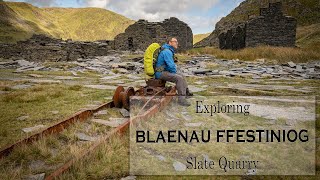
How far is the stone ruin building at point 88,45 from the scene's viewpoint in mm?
21000

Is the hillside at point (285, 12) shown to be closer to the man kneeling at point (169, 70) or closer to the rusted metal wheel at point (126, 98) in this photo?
the man kneeling at point (169, 70)

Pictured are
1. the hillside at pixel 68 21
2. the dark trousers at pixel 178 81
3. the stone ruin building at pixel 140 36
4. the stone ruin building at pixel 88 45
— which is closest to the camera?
the dark trousers at pixel 178 81

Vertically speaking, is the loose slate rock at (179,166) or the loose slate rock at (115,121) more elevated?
the loose slate rock at (115,121)

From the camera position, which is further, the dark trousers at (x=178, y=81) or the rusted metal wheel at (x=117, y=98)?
the dark trousers at (x=178, y=81)

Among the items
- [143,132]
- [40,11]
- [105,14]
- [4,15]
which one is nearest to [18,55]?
[143,132]

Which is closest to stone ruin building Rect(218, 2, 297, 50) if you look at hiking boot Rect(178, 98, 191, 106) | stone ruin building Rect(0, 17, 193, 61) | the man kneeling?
stone ruin building Rect(0, 17, 193, 61)

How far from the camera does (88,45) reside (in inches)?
898

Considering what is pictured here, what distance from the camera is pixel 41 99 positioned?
6.03 metres

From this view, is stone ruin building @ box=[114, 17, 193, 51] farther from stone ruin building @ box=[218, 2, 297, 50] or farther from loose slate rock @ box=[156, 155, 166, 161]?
loose slate rock @ box=[156, 155, 166, 161]

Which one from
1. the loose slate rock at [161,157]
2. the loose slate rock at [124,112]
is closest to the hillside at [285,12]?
the loose slate rock at [124,112]

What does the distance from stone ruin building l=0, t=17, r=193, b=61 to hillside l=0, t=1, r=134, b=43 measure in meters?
81.0

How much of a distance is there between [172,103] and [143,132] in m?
2.22

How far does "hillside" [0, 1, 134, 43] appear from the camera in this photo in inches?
4251

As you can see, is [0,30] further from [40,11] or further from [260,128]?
[260,128]
